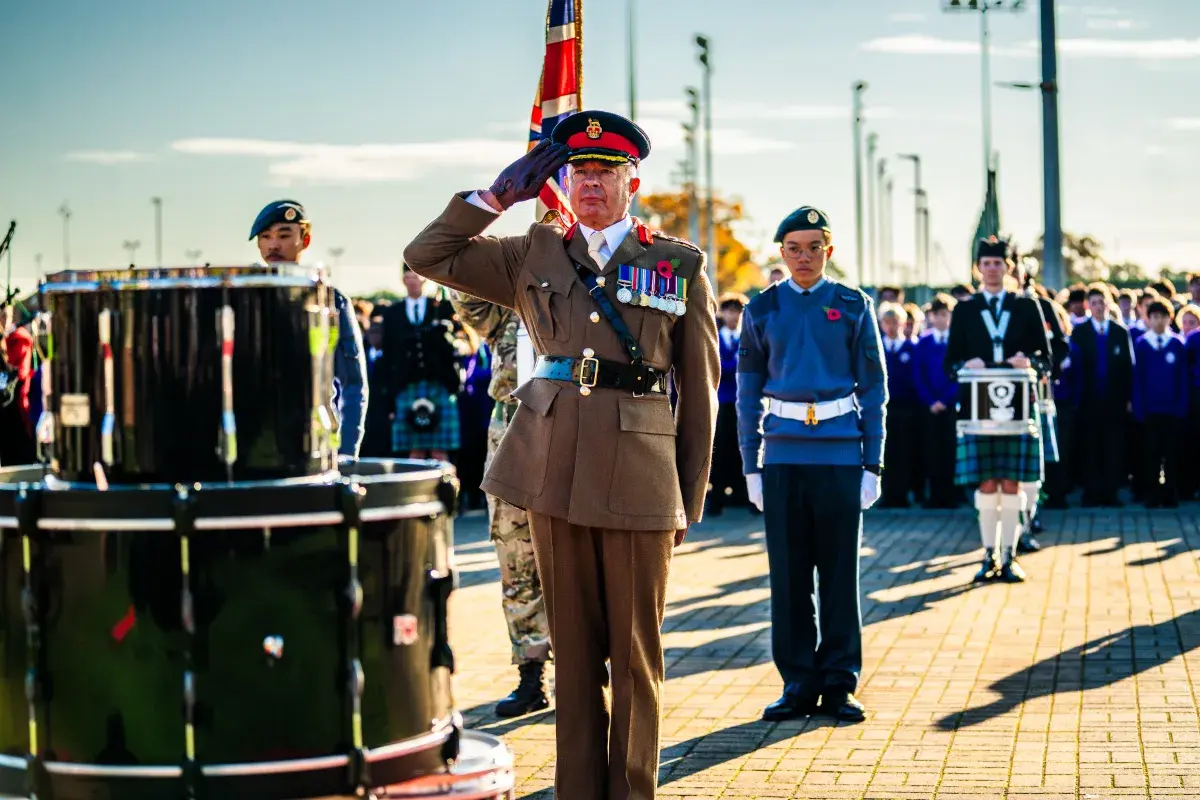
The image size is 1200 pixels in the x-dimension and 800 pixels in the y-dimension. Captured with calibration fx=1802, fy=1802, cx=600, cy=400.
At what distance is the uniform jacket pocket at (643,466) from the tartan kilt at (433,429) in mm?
10554

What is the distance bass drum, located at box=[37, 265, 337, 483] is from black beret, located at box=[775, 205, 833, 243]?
3.92 metres

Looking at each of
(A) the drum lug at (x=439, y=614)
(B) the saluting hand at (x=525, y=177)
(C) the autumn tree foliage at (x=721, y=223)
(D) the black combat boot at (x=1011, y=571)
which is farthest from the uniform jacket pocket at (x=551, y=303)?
(C) the autumn tree foliage at (x=721, y=223)

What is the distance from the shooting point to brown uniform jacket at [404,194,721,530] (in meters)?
5.27

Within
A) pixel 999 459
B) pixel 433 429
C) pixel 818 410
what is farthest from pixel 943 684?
pixel 433 429

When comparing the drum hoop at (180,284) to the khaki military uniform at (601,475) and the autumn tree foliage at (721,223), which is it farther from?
the autumn tree foliage at (721,223)

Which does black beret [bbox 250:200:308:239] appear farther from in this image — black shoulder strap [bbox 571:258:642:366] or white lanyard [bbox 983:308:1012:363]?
white lanyard [bbox 983:308:1012:363]

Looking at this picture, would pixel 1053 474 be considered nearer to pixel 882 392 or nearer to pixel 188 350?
pixel 882 392

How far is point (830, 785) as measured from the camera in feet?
20.7

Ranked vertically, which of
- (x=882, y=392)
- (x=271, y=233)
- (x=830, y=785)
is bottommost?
(x=830, y=785)

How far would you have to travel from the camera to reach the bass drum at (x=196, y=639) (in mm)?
3951

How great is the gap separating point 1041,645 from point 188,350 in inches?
248

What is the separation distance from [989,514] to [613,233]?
7615 millimetres

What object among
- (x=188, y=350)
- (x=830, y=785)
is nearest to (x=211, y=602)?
(x=188, y=350)

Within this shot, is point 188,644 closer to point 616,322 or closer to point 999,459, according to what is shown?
point 616,322
